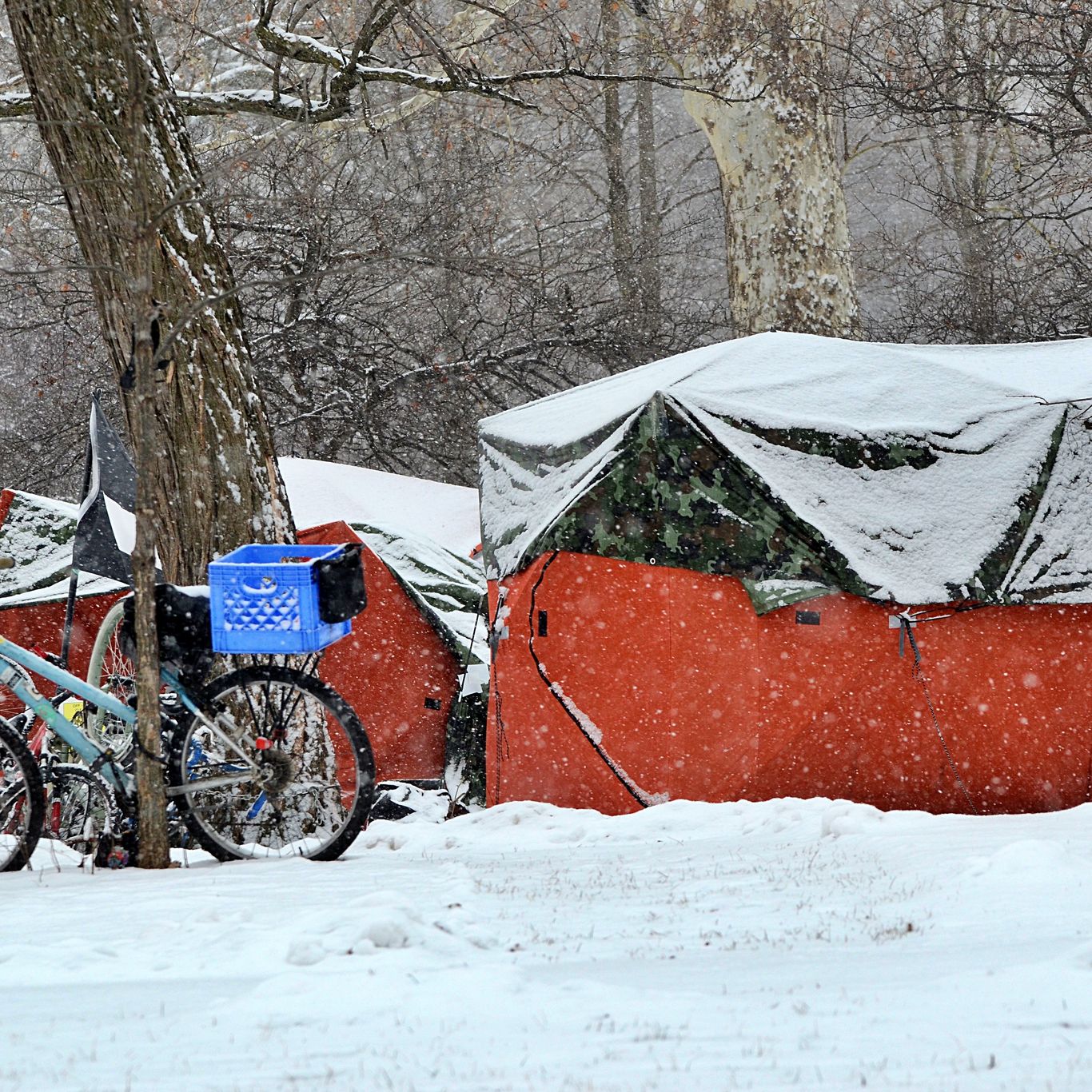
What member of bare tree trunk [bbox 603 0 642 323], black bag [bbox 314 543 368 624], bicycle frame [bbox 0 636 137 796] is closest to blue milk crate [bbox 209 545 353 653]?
black bag [bbox 314 543 368 624]

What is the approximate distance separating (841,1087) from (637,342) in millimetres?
14155

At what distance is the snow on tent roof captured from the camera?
6262 millimetres

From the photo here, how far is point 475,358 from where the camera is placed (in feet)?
49.9

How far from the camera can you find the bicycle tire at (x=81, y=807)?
4582 millimetres

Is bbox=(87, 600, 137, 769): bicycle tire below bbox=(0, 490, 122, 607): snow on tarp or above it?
above

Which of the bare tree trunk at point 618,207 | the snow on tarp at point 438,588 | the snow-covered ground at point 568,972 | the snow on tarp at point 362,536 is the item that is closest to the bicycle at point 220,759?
the snow-covered ground at point 568,972

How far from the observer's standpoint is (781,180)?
12.1 meters

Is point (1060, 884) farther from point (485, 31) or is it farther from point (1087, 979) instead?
point (485, 31)

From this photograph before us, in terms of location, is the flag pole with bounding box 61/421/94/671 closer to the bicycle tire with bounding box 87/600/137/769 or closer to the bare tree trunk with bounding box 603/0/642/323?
the bicycle tire with bounding box 87/600/137/769

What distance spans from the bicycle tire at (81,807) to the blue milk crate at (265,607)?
72cm

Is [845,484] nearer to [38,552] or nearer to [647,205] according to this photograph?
[38,552]

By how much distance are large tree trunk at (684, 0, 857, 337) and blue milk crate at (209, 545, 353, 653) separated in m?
8.38

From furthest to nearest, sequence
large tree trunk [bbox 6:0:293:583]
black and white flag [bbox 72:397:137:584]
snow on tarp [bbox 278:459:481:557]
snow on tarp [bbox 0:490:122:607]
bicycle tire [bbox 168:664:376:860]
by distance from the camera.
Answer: snow on tarp [bbox 278:459:481:557] < snow on tarp [bbox 0:490:122:607] < large tree trunk [bbox 6:0:293:583] < black and white flag [bbox 72:397:137:584] < bicycle tire [bbox 168:664:376:860]

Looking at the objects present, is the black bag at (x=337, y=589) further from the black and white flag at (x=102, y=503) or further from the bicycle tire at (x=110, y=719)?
the black and white flag at (x=102, y=503)
